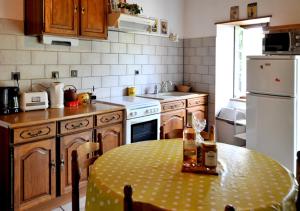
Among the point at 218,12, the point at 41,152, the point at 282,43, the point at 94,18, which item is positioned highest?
the point at 218,12

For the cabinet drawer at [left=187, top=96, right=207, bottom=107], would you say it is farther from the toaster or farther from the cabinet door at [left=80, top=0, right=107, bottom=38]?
the toaster

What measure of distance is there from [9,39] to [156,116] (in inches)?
71.4

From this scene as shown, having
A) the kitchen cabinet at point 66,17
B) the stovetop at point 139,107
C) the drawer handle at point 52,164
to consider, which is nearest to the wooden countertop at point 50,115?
the stovetop at point 139,107

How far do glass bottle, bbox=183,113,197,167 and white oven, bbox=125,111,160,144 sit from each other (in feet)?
5.49

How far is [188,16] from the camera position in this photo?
494cm

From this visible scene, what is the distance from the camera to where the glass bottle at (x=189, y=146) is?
1661 millimetres

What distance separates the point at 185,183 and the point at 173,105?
8.66 ft

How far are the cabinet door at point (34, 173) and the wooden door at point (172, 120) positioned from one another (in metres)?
1.63

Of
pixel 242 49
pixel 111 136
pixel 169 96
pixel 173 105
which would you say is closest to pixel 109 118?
pixel 111 136

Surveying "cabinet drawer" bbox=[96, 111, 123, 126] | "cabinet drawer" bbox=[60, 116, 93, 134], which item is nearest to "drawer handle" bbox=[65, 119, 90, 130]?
"cabinet drawer" bbox=[60, 116, 93, 134]

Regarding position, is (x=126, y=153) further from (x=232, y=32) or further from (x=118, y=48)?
(x=232, y=32)

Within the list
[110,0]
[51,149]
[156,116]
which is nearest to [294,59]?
[156,116]

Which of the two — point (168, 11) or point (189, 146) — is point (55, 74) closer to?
point (189, 146)

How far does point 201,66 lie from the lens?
189 inches
